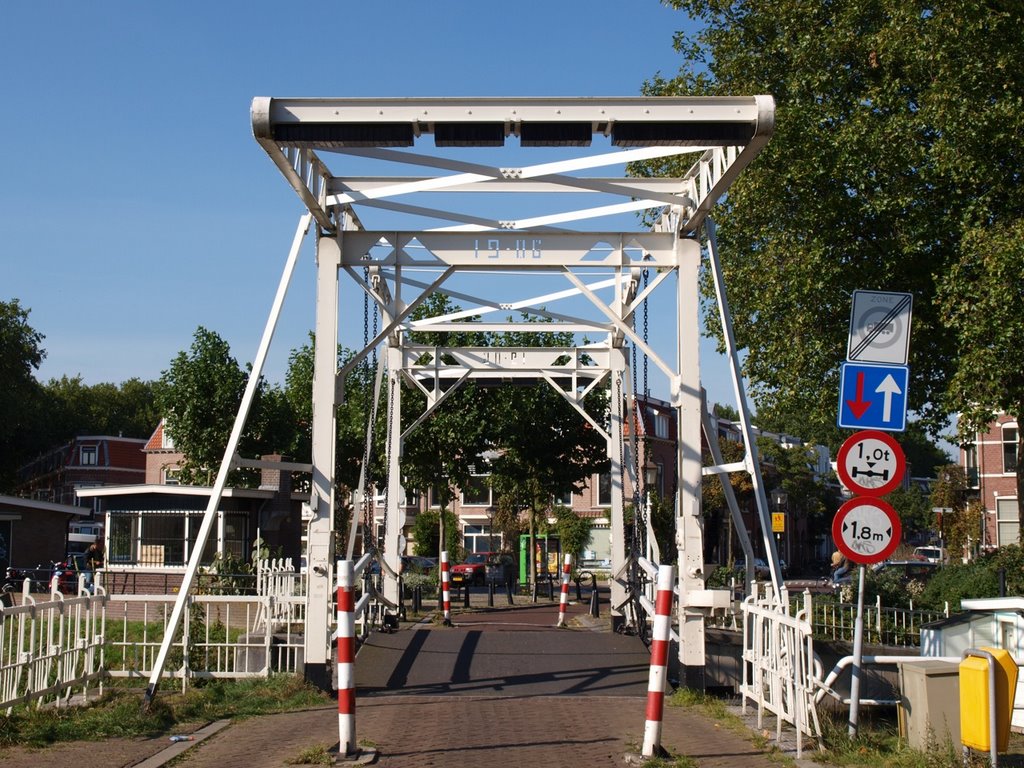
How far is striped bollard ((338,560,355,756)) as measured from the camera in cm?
819

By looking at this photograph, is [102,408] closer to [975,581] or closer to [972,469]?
[972,469]

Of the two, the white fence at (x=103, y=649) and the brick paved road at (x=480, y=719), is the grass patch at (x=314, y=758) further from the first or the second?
the white fence at (x=103, y=649)

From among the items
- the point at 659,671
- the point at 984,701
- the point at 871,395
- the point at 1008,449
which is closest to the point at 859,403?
the point at 871,395

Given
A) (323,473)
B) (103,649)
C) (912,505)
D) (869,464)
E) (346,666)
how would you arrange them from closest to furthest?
(346,666) → (869,464) → (103,649) → (323,473) → (912,505)

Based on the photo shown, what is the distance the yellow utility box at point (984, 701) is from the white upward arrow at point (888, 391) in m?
2.23

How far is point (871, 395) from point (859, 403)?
137mm

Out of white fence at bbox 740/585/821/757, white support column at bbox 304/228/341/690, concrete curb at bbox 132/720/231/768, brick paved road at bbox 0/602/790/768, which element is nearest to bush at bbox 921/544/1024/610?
brick paved road at bbox 0/602/790/768

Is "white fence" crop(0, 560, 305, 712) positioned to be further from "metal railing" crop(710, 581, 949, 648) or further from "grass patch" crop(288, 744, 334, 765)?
"metal railing" crop(710, 581, 949, 648)

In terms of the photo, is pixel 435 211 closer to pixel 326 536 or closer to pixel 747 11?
pixel 326 536

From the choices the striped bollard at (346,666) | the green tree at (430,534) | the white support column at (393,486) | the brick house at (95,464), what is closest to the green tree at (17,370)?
the brick house at (95,464)

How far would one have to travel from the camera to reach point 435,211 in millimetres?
13219

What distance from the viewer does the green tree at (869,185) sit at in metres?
18.4

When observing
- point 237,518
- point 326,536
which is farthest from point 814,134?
point 237,518

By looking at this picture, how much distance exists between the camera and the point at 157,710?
34.1ft
